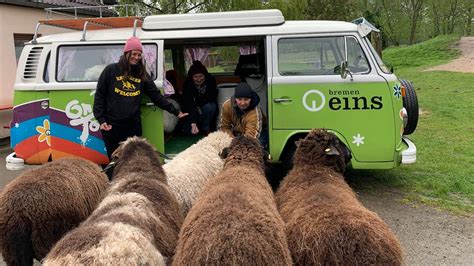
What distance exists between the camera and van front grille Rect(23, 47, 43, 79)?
21.1 ft

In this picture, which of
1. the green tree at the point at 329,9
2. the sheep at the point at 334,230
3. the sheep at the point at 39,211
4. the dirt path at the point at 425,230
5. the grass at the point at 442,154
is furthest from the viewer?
the green tree at the point at 329,9

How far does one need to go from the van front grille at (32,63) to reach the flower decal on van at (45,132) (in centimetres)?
72

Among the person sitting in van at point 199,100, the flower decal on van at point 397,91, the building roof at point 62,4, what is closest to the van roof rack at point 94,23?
the person sitting in van at point 199,100

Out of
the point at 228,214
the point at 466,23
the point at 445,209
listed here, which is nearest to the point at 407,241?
the point at 445,209

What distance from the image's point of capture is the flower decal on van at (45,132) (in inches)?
250

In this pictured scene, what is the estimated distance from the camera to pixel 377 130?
6047 mm

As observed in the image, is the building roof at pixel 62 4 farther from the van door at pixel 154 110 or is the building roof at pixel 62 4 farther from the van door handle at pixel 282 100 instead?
the van door handle at pixel 282 100

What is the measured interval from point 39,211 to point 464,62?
1092 inches

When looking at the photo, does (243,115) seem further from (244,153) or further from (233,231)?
(233,231)

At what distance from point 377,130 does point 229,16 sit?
8.58ft

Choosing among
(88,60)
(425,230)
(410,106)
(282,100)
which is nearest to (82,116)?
(88,60)

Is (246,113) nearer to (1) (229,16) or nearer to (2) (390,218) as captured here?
(1) (229,16)

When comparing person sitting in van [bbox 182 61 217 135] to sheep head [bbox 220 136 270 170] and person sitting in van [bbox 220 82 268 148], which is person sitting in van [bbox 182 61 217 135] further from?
sheep head [bbox 220 136 270 170]

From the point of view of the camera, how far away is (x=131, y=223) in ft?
9.89
